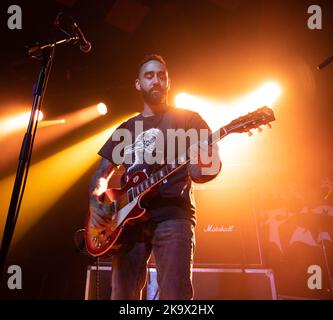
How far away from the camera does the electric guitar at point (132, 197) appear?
2256 millimetres

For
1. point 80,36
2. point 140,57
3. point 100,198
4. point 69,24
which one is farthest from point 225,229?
point 140,57

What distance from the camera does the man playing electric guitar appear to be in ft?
6.46

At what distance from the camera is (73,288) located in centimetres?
449

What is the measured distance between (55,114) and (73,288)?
2.64 meters

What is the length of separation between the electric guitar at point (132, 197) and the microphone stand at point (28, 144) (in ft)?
2.24

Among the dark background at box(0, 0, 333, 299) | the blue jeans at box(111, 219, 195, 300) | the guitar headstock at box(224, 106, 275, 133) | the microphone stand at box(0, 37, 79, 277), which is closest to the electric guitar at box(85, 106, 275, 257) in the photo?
the guitar headstock at box(224, 106, 275, 133)

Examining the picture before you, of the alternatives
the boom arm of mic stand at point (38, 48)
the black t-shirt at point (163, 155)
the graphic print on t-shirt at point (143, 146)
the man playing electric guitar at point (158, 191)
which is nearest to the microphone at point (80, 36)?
the boom arm of mic stand at point (38, 48)

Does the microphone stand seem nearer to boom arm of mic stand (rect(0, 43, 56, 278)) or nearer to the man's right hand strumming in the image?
boom arm of mic stand (rect(0, 43, 56, 278))

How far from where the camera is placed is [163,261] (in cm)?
199

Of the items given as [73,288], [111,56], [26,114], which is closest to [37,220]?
[73,288]

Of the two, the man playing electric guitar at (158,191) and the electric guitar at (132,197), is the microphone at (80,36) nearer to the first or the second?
the man playing electric guitar at (158,191)

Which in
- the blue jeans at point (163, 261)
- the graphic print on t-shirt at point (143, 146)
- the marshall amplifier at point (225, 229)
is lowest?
the blue jeans at point (163, 261)

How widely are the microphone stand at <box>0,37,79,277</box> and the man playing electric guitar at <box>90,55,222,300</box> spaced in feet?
2.35

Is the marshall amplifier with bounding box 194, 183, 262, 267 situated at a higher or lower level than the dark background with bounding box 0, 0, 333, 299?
lower
